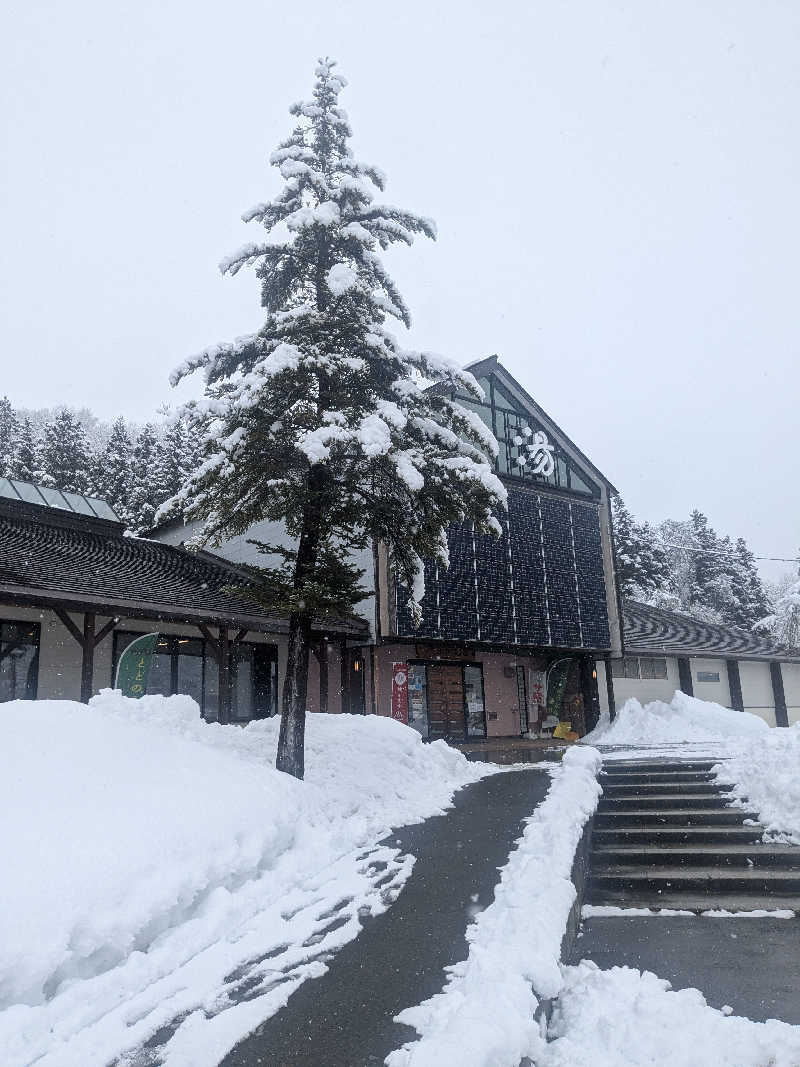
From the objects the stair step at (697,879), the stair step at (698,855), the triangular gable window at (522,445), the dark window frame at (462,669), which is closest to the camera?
the stair step at (697,879)

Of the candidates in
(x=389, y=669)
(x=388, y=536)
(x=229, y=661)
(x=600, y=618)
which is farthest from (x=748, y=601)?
(x=388, y=536)

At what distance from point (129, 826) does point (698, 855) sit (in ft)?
20.6

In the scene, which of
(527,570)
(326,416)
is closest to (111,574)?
(326,416)

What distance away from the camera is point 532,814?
9.51m

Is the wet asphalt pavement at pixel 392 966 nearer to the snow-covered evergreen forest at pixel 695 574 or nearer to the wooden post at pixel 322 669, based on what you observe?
the wooden post at pixel 322 669

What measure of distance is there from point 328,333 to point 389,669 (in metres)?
14.3

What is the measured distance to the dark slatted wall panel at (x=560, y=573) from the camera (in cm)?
2581

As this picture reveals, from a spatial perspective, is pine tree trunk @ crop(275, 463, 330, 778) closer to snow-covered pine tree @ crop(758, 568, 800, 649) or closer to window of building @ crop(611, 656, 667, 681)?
window of building @ crop(611, 656, 667, 681)

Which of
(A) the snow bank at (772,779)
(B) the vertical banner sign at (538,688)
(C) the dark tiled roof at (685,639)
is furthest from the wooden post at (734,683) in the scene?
(A) the snow bank at (772,779)

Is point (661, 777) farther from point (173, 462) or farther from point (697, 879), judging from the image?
point (173, 462)

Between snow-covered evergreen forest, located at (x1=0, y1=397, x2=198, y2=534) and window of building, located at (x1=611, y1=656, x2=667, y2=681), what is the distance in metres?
23.1

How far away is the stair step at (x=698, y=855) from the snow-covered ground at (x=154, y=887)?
2633 mm

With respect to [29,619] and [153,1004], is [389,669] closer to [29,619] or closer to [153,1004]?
[29,619]

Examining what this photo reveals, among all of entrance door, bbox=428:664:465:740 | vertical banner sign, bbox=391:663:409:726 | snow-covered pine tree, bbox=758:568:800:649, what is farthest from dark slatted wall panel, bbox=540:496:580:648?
snow-covered pine tree, bbox=758:568:800:649
